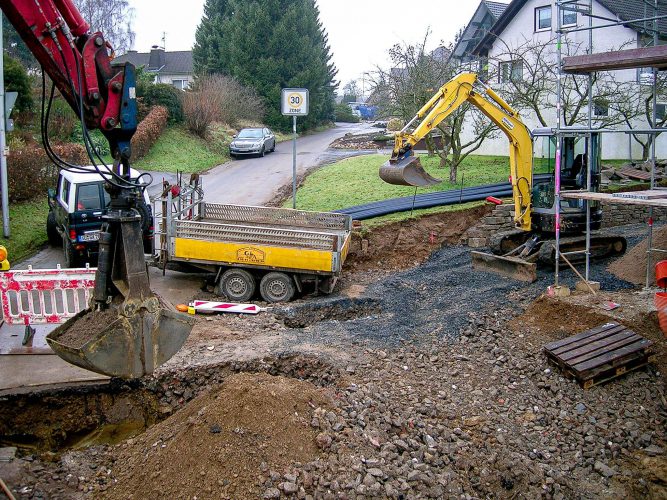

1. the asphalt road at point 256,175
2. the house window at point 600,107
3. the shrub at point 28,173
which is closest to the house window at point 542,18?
the house window at point 600,107

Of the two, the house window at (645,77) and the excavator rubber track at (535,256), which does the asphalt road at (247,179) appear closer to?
the excavator rubber track at (535,256)

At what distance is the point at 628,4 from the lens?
26281 millimetres

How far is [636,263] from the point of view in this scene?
44.1 feet

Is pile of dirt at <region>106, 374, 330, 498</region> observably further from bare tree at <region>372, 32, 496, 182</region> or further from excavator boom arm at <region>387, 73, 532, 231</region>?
bare tree at <region>372, 32, 496, 182</region>

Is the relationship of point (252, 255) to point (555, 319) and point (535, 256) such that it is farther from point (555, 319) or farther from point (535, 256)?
point (535, 256)

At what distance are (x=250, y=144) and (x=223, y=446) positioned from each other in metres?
27.4

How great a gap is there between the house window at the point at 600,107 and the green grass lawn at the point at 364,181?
3394 mm

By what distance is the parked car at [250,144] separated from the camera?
3328 centimetres

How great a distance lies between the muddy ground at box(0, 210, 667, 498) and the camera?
6.93 meters

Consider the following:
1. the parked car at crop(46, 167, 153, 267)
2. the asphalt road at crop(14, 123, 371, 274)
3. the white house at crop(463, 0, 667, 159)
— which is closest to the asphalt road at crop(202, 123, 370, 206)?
the asphalt road at crop(14, 123, 371, 274)

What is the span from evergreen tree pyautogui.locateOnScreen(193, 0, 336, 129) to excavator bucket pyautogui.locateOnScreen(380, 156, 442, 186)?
1254 inches

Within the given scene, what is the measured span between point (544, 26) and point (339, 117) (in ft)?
117

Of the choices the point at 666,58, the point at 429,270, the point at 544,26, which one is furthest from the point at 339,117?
the point at 666,58

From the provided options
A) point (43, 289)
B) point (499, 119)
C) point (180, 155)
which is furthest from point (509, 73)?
point (43, 289)
